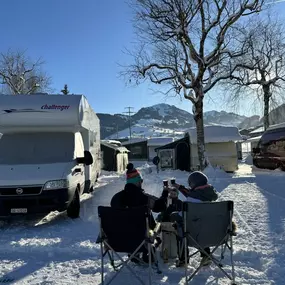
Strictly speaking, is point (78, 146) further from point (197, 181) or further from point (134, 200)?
point (197, 181)

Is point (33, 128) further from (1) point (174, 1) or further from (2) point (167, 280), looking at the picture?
(1) point (174, 1)

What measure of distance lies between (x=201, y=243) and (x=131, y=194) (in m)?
1.23

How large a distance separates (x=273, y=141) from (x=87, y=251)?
1509cm

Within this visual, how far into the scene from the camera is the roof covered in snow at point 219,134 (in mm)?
24469

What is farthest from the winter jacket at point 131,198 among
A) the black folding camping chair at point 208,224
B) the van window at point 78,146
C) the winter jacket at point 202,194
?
the van window at point 78,146

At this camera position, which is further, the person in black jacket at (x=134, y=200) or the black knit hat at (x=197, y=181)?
the person in black jacket at (x=134, y=200)

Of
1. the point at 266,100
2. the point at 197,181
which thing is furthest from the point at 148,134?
the point at 197,181

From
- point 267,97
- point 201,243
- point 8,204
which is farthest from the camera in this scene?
point 267,97

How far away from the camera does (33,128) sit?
8648 mm

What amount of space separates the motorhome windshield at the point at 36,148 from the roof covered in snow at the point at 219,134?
1682cm

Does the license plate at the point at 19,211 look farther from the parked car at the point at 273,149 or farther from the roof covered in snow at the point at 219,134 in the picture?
the roof covered in snow at the point at 219,134

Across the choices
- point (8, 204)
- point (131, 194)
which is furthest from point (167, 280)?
point (8, 204)


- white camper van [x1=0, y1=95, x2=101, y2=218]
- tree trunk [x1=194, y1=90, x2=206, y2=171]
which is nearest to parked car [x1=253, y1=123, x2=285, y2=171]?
tree trunk [x1=194, y1=90, x2=206, y2=171]

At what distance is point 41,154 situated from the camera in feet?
27.2
